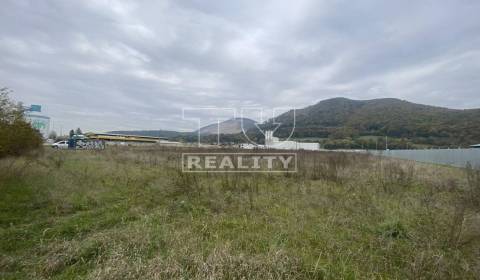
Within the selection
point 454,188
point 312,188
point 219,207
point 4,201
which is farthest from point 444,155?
point 4,201

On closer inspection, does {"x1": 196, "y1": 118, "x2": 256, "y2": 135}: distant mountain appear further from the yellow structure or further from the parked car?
the yellow structure

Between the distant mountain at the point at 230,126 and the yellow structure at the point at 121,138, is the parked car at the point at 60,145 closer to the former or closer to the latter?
the yellow structure at the point at 121,138

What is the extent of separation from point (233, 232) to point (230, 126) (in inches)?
522

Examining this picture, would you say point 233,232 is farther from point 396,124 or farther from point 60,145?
point 396,124

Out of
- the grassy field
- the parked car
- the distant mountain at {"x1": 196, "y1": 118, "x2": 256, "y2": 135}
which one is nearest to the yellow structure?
the parked car

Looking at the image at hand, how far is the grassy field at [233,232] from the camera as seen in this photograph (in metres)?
2.45

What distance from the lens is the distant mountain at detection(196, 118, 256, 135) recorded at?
46.2ft

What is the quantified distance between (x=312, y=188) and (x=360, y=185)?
1.53m

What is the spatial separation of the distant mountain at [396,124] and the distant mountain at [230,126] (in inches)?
402

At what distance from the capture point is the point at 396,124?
4309 cm

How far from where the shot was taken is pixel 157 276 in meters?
2.21

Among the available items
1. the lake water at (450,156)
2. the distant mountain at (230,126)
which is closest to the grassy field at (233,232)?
the distant mountain at (230,126)

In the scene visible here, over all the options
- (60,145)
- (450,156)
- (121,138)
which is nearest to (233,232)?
(450,156)

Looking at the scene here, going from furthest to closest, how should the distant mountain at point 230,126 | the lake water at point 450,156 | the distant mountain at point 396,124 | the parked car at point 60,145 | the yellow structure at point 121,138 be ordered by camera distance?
the yellow structure at point 121,138, the parked car at point 60,145, the distant mountain at point 396,124, the lake water at point 450,156, the distant mountain at point 230,126
